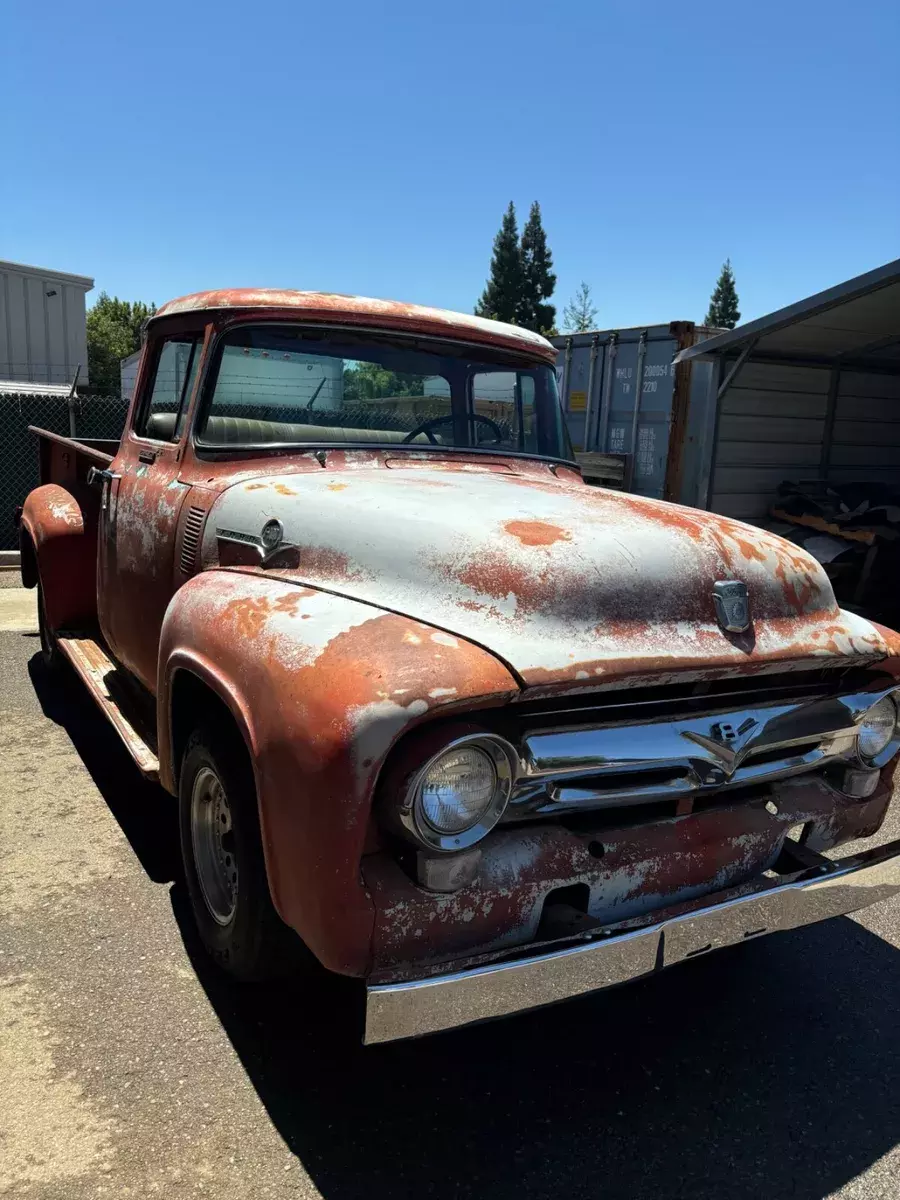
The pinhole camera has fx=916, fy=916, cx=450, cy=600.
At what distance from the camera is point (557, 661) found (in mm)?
2068

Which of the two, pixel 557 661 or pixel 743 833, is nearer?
pixel 557 661

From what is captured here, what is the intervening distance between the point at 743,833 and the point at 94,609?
12.5 feet

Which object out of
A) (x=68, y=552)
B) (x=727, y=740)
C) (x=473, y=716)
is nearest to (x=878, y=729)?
(x=727, y=740)

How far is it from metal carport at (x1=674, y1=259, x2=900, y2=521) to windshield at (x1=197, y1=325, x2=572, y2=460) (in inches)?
203

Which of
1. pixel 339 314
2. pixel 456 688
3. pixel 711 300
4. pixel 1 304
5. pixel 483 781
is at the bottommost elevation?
pixel 483 781

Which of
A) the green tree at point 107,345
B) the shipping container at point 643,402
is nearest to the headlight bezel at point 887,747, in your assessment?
the shipping container at point 643,402

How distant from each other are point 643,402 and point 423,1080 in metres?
8.83

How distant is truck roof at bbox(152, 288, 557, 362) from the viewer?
133 inches

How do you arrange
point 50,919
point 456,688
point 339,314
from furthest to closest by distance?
point 339,314 → point 50,919 → point 456,688

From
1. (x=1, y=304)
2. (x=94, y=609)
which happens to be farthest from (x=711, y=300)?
(x=94, y=609)

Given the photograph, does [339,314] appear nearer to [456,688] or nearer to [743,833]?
[456,688]

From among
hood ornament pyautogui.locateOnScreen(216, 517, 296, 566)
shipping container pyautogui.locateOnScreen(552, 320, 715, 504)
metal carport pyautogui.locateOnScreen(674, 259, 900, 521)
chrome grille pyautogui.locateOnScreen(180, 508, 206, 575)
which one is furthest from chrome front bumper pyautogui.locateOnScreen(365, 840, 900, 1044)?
shipping container pyautogui.locateOnScreen(552, 320, 715, 504)

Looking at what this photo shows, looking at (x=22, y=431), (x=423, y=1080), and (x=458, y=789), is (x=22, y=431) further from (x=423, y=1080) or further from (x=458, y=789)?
(x=458, y=789)

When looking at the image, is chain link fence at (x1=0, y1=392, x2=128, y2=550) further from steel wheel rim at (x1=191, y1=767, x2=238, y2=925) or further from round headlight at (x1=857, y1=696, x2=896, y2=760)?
A: round headlight at (x1=857, y1=696, x2=896, y2=760)
